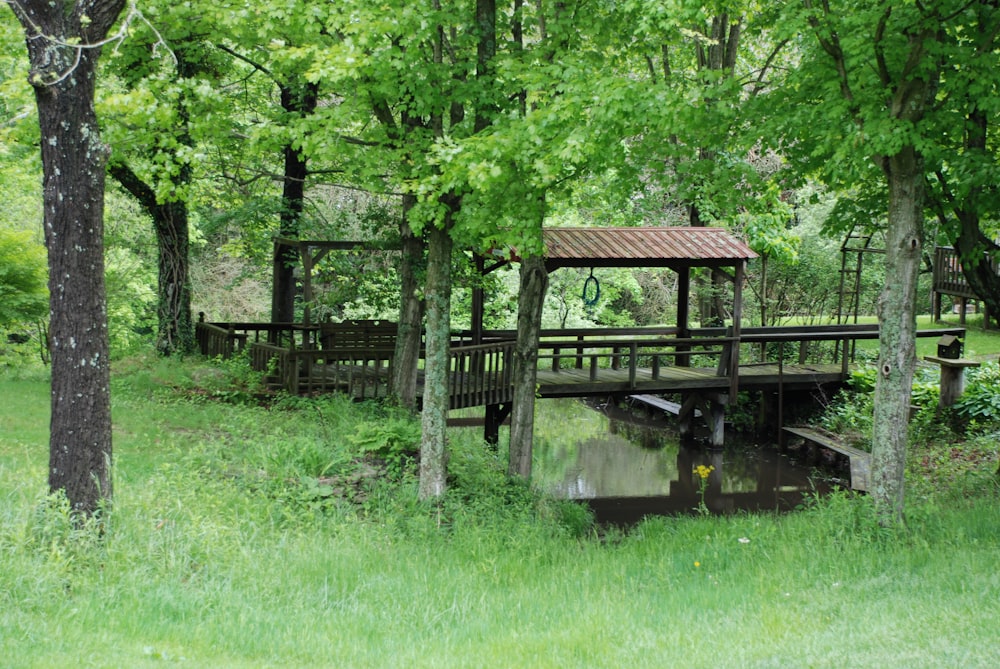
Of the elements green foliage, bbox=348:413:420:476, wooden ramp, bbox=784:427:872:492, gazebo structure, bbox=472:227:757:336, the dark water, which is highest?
gazebo structure, bbox=472:227:757:336

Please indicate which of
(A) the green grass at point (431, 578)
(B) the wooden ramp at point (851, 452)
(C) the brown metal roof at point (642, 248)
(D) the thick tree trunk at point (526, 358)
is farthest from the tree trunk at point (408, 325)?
(B) the wooden ramp at point (851, 452)

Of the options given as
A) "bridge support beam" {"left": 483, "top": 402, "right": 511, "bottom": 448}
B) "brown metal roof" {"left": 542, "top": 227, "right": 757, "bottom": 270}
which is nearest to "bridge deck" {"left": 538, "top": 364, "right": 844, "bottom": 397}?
"bridge support beam" {"left": 483, "top": 402, "right": 511, "bottom": 448}

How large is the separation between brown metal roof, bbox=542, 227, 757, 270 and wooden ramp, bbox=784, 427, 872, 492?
3567 millimetres

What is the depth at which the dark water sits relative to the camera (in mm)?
13789

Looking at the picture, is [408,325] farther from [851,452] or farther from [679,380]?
[851,452]

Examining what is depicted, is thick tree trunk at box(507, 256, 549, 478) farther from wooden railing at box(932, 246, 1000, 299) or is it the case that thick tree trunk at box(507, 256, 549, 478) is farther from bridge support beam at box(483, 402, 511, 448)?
wooden railing at box(932, 246, 1000, 299)

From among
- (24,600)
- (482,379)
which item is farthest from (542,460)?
(24,600)

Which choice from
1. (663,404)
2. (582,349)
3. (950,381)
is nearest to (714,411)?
(663,404)

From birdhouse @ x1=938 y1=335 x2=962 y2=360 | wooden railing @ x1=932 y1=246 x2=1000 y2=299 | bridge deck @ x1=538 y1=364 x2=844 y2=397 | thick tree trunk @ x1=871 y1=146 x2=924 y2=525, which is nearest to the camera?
thick tree trunk @ x1=871 y1=146 x2=924 y2=525

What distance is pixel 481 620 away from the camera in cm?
582

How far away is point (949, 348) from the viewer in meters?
14.1

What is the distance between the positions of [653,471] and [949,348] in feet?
17.9

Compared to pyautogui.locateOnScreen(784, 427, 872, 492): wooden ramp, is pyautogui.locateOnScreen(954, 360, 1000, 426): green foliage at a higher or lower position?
higher

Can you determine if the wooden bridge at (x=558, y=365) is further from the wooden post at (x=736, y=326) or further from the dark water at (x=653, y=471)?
the dark water at (x=653, y=471)
